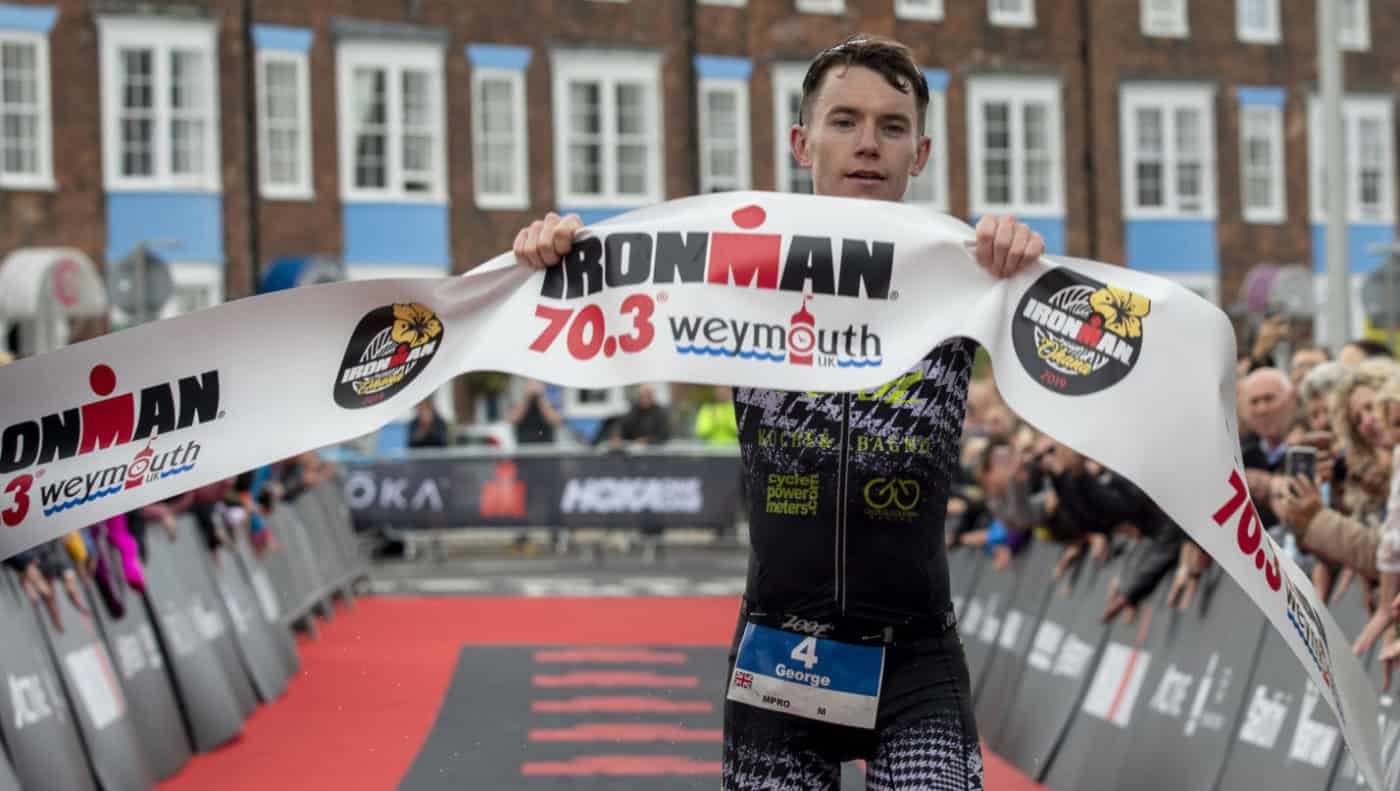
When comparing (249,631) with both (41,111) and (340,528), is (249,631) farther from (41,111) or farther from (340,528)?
(41,111)

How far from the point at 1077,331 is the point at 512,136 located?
1323 inches

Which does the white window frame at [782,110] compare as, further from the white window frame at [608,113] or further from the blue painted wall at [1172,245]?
the blue painted wall at [1172,245]

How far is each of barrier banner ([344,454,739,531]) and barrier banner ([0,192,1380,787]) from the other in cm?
1986

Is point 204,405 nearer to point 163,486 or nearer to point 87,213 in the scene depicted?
point 163,486

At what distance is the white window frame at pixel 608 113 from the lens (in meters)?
37.1

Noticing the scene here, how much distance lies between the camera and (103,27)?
33.2 m

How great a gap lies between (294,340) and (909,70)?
1338 millimetres

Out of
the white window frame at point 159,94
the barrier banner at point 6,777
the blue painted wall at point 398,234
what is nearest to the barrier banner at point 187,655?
the barrier banner at point 6,777

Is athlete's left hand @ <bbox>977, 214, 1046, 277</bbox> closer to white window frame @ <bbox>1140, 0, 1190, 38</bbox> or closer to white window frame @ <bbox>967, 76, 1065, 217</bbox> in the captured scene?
white window frame @ <bbox>967, 76, 1065, 217</bbox>

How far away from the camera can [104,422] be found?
419 centimetres

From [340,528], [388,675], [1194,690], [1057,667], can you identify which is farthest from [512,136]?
[1194,690]

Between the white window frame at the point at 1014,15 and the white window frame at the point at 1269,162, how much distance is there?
15.9 feet

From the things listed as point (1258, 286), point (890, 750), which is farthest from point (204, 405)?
point (1258, 286)

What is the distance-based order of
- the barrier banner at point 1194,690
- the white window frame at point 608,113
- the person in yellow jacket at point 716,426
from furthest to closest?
1. the white window frame at point 608,113
2. the person in yellow jacket at point 716,426
3. the barrier banner at point 1194,690
